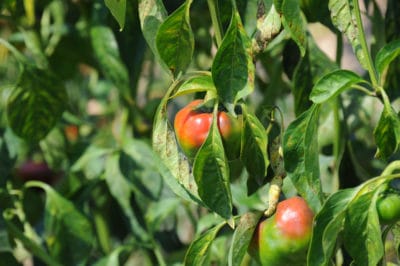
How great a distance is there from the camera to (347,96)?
51.9 inches

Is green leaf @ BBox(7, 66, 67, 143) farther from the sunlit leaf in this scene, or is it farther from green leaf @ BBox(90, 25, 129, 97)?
the sunlit leaf

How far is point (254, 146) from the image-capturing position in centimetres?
85

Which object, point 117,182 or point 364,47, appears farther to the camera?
point 117,182

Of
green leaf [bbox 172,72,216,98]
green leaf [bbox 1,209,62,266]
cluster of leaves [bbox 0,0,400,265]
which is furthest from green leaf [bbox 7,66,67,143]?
green leaf [bbox 172,72,216,98]

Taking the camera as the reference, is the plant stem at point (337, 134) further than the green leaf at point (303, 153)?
Yes

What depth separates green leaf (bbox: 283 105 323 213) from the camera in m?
0.83

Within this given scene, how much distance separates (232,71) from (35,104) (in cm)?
52

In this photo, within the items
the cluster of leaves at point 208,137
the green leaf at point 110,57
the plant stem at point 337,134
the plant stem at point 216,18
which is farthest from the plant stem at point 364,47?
the green leaf at point 110,57

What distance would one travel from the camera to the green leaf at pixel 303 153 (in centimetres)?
83

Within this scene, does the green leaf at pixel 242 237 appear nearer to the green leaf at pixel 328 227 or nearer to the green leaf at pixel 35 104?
the green leaf at pixel 328 227

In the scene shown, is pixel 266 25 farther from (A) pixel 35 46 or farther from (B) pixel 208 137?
(A) pixel 35 46

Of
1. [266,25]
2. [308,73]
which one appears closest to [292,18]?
[266,25]

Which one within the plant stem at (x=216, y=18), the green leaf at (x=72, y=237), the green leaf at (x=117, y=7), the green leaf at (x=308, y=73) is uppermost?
the green leaf at (x=117, y=7)

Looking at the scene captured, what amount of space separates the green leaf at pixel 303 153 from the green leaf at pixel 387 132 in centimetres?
5
